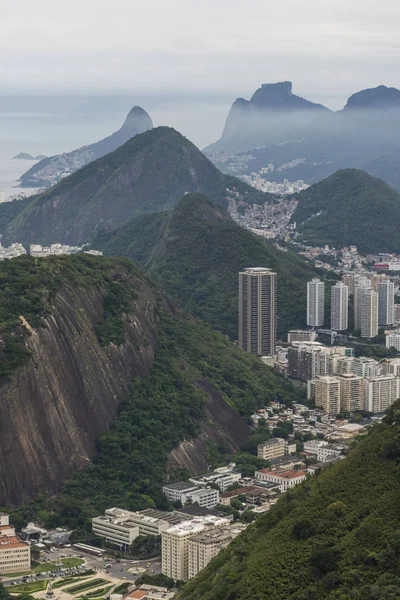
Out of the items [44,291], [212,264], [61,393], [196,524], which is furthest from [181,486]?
[212,264]

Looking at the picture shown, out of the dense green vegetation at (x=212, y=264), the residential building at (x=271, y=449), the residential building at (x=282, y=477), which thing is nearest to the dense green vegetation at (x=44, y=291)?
the residential building at (x=271, y=449)

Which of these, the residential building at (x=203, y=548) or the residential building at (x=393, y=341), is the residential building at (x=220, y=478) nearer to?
the residential building at (x=203, y=548)

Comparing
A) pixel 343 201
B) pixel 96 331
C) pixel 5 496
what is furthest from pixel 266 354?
pixel 343 201

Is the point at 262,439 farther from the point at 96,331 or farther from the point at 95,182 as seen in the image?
the point at 95,182

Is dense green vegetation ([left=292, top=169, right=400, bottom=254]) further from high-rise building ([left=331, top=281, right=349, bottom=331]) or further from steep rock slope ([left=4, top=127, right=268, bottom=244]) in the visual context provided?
high-rise building ([left=331, top=281, right=349, bottom=331])

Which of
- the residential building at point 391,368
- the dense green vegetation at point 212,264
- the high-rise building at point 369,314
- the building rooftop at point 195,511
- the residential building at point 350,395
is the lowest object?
the building rooftop at point 195,511

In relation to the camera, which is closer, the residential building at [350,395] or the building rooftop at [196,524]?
the building rooftop at [196,524]

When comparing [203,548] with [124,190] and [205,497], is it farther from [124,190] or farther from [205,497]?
[124,190]
